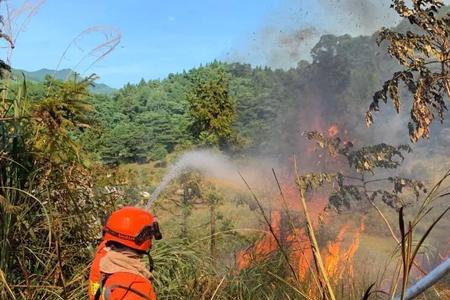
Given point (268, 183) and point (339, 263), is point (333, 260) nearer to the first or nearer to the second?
point (339, 263)

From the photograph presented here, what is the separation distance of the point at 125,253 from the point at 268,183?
1821 centimetres

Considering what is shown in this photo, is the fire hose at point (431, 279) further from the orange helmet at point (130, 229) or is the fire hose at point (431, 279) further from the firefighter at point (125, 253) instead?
the orange helmet at point (130, 229)

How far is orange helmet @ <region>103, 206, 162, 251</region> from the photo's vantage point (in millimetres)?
2178

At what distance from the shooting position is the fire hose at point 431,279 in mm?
1002

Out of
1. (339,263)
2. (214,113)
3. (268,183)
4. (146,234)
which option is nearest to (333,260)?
(339,263)

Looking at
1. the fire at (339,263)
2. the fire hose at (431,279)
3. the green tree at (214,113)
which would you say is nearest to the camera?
the fire hose at (431,279)

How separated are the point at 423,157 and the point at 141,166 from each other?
2456 centimetres

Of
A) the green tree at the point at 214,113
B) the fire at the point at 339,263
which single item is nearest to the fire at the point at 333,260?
the fire at the point at 339,263

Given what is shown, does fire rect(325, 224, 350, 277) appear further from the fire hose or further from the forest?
the fire hose

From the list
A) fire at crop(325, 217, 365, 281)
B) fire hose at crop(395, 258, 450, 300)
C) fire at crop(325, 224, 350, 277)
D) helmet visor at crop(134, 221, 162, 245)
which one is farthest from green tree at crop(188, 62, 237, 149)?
fire hose at crop(395, 258, 450, 300)

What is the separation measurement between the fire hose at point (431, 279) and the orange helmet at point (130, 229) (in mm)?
1315

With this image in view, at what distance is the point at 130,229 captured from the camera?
218 cm

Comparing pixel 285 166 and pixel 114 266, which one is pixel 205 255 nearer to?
pixel 114 266

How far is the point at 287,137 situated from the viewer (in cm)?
2364
